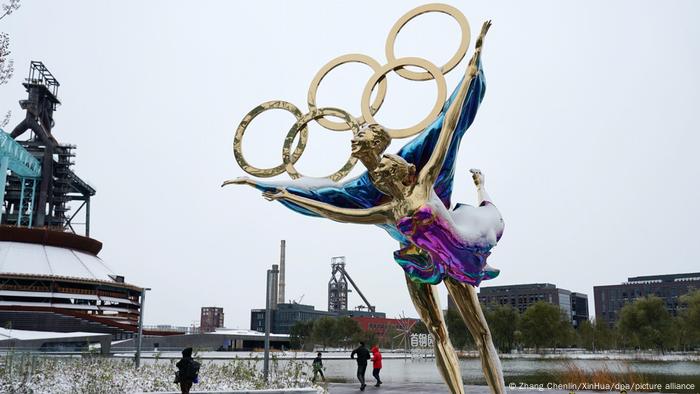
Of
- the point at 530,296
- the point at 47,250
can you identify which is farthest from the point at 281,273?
the point at 47,250

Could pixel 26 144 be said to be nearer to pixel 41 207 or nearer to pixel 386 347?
pixel 41 207

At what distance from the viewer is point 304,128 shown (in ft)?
34.1

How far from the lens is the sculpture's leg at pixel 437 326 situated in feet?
28.8

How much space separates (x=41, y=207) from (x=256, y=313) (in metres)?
77.7

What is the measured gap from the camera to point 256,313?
145875 mm

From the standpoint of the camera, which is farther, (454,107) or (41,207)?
(41,207)

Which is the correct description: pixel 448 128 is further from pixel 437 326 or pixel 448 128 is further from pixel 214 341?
pixel 214 341

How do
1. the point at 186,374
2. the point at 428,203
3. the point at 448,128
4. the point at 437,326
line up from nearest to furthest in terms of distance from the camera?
the point at 428,203 < the point at 448,128 < the point at 437,326 < the point at 186,374

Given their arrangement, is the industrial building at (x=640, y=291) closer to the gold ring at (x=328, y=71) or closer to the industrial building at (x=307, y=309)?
the industrial building at (x=307, y=309)

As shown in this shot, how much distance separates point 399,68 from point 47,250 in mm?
68151

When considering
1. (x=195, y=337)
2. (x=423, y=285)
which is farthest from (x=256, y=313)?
(x=423, y=285)

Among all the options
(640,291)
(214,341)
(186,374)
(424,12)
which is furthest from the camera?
(640,291)

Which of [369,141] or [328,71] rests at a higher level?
[328,71]

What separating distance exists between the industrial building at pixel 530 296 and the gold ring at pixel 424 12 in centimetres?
11967
